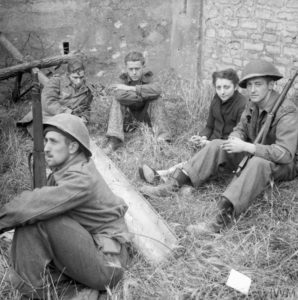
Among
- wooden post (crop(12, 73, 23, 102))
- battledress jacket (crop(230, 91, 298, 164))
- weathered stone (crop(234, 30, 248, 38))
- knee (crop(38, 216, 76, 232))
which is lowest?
wooden post (crop(12, 73, 23, 102))

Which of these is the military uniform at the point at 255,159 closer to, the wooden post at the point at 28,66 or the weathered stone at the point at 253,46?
the weathered stone at the point at 253,46

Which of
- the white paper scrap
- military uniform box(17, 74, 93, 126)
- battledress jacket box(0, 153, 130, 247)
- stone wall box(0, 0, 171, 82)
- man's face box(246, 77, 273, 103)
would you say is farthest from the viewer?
stone wall box(0, 0, 171, 82)

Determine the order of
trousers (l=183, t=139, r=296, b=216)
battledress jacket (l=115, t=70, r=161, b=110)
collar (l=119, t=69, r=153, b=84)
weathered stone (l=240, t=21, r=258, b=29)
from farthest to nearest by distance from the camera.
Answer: weathered stone (l=240, t=21, r=258, b=29) → collar (l=119, t=69, r=153, b=84) → battledress jacket (l=115, t=70, r=161, b=110) → trousers (l=183, t=139, r=296, b=216)

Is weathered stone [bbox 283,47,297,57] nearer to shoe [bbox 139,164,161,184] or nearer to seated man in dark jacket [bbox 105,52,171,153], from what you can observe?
seated man in dark jacket [bbox 105,52,171,153]

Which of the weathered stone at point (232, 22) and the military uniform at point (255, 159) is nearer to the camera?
the military uniform at point (255, 159)

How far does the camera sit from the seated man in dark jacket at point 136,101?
5.48m

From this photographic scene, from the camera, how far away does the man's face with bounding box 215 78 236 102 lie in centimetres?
486

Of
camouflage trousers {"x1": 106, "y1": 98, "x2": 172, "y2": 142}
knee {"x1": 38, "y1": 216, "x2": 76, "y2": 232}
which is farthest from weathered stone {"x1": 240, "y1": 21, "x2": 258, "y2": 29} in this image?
knee {"x1": 38, "y1": 216, "x2": 76, "y2": 232}

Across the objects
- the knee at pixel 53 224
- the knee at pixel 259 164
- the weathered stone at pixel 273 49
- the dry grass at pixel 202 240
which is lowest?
the dry grass at pixel 202 240

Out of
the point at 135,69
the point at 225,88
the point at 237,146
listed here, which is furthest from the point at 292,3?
the point at 237,146

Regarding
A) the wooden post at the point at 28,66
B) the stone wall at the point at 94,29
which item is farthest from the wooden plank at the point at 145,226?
the stone wall at the point at 94,29

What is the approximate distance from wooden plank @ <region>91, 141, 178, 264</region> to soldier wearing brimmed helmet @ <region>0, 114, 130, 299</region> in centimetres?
31

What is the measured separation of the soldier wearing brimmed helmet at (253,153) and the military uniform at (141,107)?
1.18 metres

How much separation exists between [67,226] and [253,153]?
176cm
